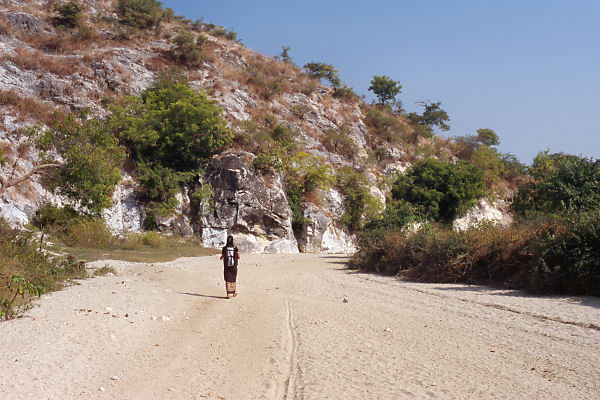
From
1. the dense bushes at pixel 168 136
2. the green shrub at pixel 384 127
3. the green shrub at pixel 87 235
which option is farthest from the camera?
the green shrub at pixel 384 127

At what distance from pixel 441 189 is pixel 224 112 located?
76.1 ft

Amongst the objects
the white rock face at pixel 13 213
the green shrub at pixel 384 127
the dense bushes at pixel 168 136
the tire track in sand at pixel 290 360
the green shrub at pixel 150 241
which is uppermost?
the green shrub at pixel 384 127

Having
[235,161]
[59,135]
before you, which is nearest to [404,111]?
[235,161]

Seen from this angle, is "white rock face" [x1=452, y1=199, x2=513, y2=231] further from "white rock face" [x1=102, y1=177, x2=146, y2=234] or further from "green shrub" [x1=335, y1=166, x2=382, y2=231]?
"white rock face" [x1=102, y1=177, x2=146, y2=234]

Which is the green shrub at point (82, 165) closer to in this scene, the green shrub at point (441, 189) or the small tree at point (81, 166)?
the small tree at point (81, 166)

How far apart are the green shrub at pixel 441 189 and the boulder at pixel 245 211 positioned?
13898mm

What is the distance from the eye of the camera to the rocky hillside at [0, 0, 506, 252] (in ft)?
102

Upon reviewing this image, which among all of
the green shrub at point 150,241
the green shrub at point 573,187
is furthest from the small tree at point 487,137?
the green shrub at point 150,241

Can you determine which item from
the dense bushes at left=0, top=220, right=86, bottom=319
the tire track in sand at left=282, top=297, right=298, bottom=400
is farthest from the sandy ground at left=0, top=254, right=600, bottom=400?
the dense bushes at left=0, top=220, right=86, bottom=319

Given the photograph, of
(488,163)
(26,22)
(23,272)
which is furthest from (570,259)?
(26,22)

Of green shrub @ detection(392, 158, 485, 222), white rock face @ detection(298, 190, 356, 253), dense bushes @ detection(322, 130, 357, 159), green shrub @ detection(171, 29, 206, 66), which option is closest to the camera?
white rock face @ detection(298, 190, 356, 253)

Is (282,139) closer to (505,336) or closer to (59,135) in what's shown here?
(59,135)

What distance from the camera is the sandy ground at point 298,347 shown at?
4.68 metres

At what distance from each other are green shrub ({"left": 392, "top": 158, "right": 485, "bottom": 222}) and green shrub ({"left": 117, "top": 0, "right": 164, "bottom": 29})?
35.4 metres
